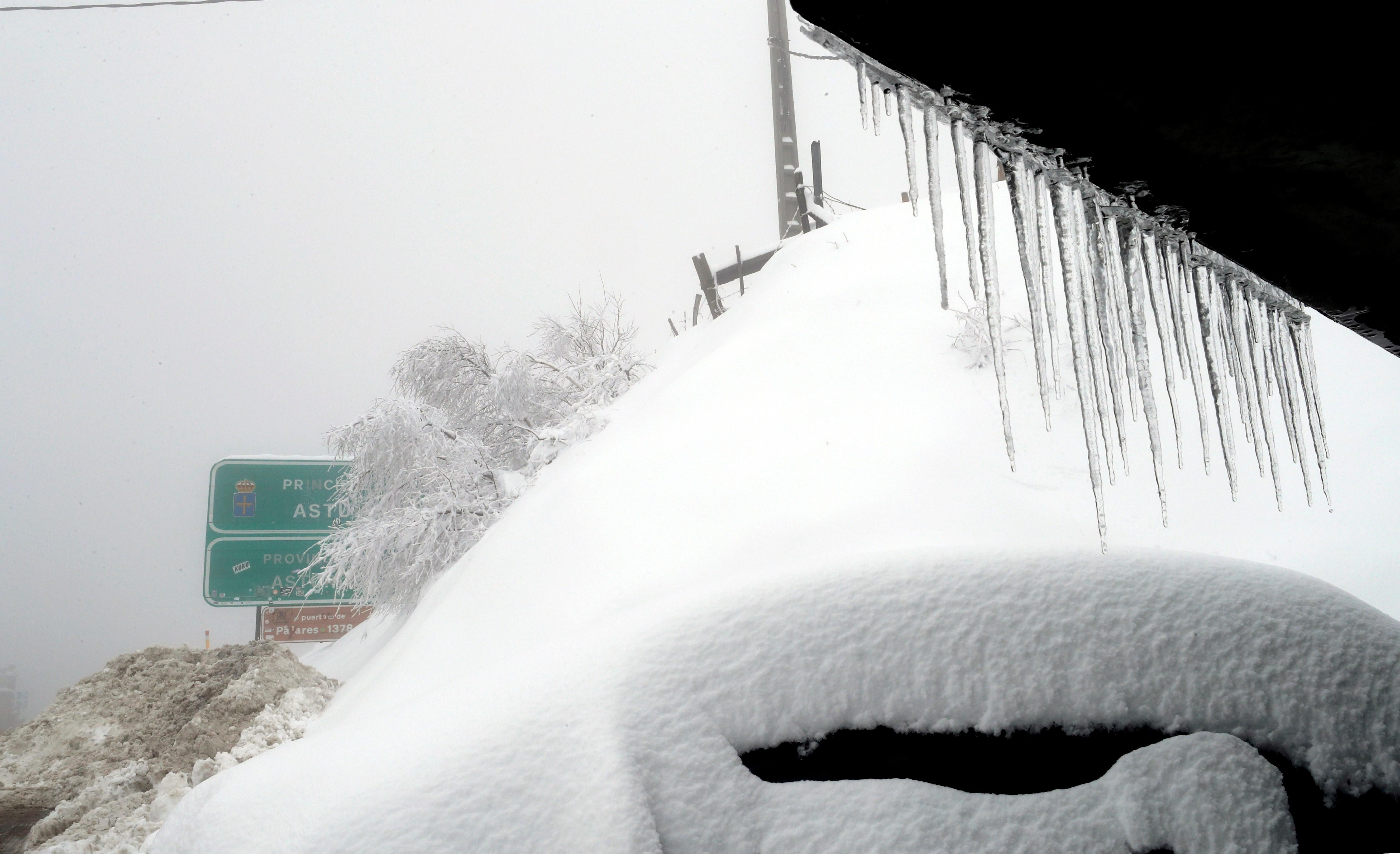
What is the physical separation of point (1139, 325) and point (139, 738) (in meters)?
7.06

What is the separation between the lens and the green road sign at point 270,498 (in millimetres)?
11742

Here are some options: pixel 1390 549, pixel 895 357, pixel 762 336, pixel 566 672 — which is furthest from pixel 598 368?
pixel 566 672

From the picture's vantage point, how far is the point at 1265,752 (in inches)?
61.7

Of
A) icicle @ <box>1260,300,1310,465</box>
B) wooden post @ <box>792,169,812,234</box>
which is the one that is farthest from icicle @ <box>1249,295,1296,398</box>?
wooden post @ <box>792,169,812,234</box>

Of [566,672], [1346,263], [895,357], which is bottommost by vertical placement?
[566,672]

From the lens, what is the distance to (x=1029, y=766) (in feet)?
5.02

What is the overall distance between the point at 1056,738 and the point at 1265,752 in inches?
17.7

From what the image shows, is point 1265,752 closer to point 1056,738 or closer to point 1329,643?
point 1329,643

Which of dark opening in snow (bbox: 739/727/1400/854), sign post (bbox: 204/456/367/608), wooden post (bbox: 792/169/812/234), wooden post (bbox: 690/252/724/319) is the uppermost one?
wooden post (bbox: 792/169/812/234)

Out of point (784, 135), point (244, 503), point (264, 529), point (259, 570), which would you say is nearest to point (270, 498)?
point (244, 503)

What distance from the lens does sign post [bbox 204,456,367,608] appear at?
38.1 feet

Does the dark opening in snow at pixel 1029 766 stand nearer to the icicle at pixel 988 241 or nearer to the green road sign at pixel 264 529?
the icicle at pixel 988 241

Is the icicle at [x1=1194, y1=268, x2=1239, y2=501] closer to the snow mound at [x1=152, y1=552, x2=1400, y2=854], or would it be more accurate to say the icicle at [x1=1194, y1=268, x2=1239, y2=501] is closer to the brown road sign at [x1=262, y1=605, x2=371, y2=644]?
the snow mound at [x1=152, y1=552, x2=1400, y2=854]

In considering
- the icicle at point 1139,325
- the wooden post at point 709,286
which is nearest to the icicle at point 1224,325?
the icicle at point 1139,325
